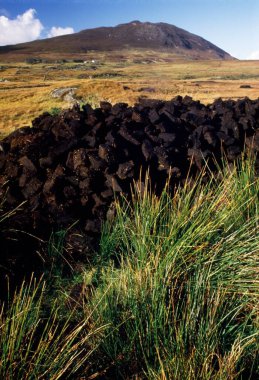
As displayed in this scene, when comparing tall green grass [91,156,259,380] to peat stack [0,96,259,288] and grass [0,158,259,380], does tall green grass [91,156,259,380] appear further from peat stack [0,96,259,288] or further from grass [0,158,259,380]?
peat stack [0,96,259,288]

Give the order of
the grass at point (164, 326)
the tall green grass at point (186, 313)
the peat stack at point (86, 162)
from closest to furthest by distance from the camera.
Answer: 1. the grass at point (164, 326)
2. the tall green grass at point (186, 313)
3. the peat stack at point (86, 162)

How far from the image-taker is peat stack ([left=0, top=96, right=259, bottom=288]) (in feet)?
14.5

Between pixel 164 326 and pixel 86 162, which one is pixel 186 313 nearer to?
pixel 164 326

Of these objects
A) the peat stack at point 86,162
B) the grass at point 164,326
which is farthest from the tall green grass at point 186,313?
the peat stack at point 86,162

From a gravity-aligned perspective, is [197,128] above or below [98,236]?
above

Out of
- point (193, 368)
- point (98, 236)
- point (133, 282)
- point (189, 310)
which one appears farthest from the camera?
point (98, 236)

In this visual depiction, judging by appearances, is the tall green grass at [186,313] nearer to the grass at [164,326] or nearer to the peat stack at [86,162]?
the grass at [164,326]

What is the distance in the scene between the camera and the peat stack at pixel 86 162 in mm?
4434

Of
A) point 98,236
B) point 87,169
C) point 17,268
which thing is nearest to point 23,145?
point 87,169

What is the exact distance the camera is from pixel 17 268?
3.93 m

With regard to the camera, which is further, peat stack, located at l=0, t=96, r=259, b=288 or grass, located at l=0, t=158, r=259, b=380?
peat stack, located at l=0, t=96, r=259, b=288

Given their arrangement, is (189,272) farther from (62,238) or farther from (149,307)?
(62,238)

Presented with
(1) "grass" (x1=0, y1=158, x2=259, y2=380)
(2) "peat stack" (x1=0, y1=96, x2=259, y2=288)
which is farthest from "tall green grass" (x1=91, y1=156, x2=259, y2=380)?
(2) "peat stack" (x1=0, y1=96, x2=259, y2=288)

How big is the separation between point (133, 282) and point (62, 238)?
1633 mm
